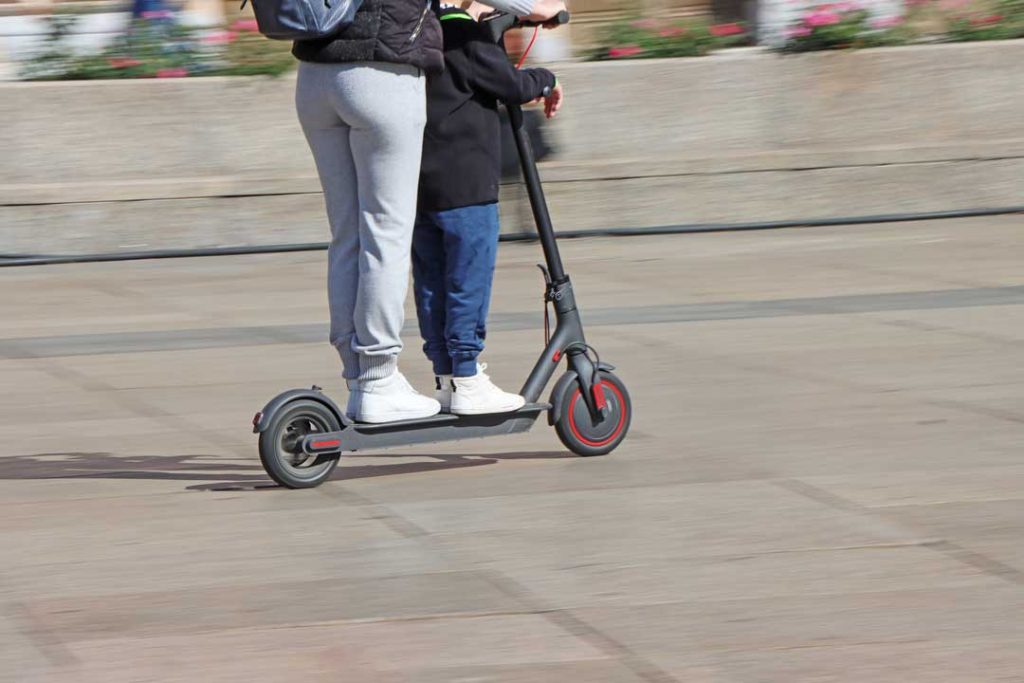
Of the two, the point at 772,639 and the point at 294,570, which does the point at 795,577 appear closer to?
the point at 772,639

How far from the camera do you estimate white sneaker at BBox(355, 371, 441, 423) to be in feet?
18.6

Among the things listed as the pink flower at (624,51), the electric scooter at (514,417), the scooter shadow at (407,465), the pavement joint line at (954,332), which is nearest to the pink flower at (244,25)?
the pink flower at (624,51)

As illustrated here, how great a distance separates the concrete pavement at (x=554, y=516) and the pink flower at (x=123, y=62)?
3749 mm

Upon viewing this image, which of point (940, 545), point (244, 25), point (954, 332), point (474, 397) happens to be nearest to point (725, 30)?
point (244, 25)

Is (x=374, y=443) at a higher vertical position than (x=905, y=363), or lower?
higher

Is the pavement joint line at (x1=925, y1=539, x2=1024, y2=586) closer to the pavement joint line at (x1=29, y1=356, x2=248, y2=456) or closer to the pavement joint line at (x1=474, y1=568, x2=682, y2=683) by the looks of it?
the pavement joint line at (x1=474, y1=568, x2=682, y2=683)

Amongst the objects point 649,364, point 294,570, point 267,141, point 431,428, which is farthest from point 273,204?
point 294,570

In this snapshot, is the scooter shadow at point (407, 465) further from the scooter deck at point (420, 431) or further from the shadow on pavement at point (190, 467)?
the scooter deck at point (420, 431)

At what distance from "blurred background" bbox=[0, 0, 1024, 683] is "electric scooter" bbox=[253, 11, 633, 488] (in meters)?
0.11

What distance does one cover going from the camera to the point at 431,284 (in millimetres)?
5848

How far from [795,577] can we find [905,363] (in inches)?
133

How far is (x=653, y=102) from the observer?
13.4 metres

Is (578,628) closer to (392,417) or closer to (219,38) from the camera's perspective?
(392,417)

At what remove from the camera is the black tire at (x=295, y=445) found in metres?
5.54
